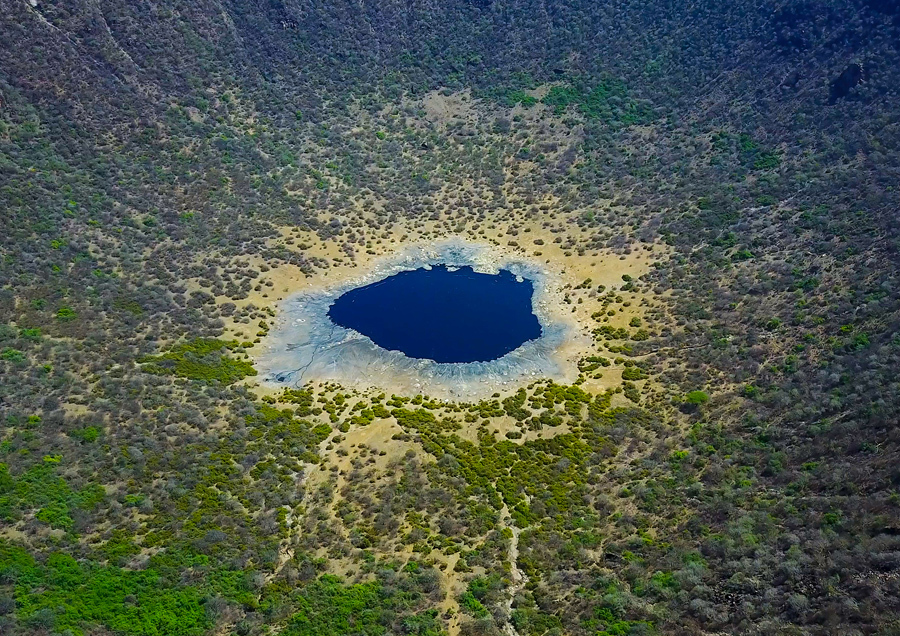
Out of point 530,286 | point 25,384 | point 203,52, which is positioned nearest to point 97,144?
point 203,52

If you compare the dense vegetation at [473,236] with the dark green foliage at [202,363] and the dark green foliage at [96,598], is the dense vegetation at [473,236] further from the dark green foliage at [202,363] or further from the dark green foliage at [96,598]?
the dark green foliage at [202,363]

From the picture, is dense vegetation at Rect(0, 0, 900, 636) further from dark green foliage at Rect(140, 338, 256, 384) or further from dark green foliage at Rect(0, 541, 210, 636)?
dark green foliage at Rect(140, 338, 256, 384)

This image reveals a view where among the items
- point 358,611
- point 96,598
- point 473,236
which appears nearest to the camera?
point 96,598

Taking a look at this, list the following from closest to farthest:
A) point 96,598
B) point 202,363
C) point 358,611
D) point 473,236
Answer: point 96,598
point 358,611
point 202,363
point 473,236

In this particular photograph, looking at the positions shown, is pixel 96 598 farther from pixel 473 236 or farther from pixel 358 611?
pixel 473 236

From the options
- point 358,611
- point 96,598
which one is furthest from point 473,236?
point 96,598

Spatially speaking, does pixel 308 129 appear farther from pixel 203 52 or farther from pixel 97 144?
pixel 97 144

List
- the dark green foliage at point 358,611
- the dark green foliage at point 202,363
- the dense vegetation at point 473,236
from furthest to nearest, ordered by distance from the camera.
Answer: the dark green foliage at point 202,363
the dense vegetation at point 473,236
the dark green foliage at point 358,611

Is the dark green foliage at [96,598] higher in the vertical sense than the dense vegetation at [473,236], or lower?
lower

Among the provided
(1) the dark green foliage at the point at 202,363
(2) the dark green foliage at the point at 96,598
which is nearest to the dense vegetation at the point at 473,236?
(2) the dark green foliage at the point at 96,598
